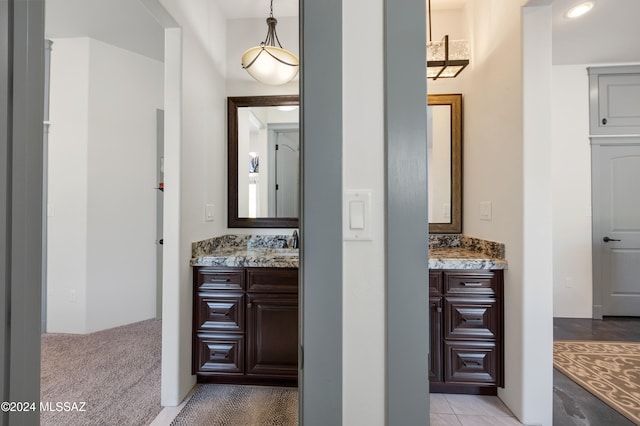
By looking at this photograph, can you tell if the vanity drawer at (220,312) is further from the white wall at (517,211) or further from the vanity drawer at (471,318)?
the white wall at (517,211)

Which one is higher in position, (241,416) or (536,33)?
(536,33)

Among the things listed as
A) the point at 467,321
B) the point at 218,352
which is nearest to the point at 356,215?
the point at 467,321

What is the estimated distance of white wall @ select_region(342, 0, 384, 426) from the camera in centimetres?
73

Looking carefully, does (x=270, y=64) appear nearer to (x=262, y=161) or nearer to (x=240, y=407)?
(x=262, y=161)

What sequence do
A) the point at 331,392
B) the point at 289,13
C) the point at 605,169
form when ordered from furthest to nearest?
the point at 605,169
the point at 289,13
the point at 331,392

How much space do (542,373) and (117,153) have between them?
409 cm

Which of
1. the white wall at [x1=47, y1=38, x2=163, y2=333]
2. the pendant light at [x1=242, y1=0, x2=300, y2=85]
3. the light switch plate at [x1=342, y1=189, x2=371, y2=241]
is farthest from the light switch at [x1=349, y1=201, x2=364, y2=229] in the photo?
the white wall at [x1=47, y1=38, x2=163, y2=333]

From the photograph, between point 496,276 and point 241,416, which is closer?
point 241,416

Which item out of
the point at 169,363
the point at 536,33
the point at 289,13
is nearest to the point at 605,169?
the point at 536,33

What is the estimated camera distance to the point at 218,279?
2.04m

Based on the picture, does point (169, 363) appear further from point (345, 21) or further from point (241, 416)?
point (345, 21)

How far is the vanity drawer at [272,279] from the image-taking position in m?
2.02

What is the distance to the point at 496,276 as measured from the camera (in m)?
1.93

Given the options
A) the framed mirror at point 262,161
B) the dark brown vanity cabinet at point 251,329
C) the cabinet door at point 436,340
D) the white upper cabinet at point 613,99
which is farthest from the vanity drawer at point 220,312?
the white upper cabinet at point 613,99
